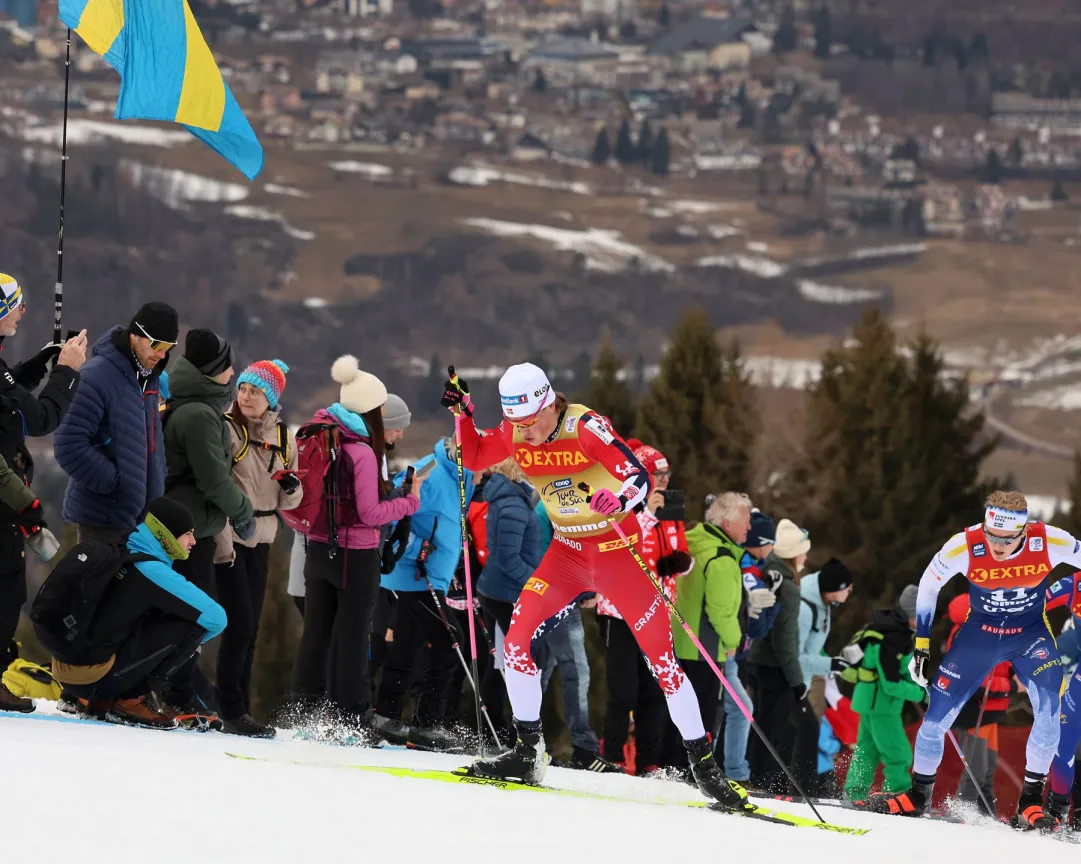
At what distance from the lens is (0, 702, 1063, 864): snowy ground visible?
5219mm

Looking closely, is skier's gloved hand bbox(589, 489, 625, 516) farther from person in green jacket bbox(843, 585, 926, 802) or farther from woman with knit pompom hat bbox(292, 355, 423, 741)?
person in green jacket bbox(843, 585, 926, 802)

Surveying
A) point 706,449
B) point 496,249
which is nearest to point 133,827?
point 706,449

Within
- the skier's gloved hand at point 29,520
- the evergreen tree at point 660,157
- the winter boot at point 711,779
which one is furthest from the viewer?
the evergreen tree at point 660,157

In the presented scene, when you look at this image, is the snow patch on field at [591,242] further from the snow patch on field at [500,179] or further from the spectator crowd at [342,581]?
the spectator crowd at [342,581]

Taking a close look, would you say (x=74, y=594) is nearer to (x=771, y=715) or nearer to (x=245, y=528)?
(x=245, y=528)

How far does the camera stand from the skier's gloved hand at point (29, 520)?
7031mm

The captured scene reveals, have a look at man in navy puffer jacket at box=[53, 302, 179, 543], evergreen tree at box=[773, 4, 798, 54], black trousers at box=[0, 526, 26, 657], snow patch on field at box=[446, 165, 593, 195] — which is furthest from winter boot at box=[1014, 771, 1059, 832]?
evergreen tree at box=[773, 4, 798, 54]

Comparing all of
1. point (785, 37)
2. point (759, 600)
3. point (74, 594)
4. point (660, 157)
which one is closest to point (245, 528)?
point (74, 594)

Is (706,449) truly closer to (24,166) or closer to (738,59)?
(738,59)

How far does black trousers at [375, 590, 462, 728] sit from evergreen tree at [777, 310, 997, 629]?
38.7m

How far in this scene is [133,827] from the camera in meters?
5.26

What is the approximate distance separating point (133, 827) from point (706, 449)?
46.7 m

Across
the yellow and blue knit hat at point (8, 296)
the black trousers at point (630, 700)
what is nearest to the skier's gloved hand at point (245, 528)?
the yellow and blue knit hat at point (8, 296)

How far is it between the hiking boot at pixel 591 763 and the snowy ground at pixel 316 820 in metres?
1.72
